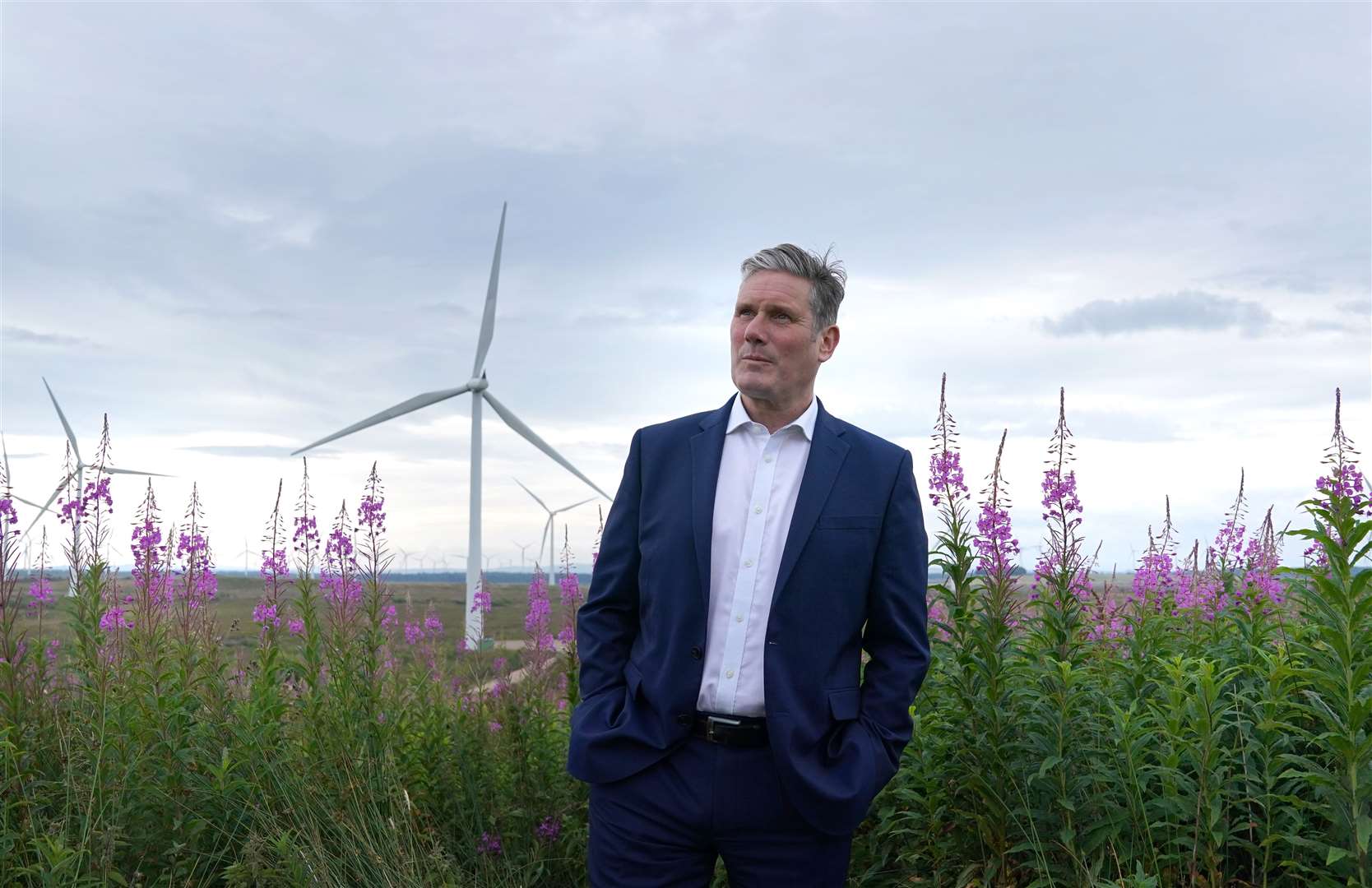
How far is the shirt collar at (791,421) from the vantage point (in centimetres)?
433

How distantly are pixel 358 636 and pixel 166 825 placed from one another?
153 centimetres

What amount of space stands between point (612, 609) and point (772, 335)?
4.31 ft

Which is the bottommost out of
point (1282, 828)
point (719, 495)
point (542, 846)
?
point (542, 846)

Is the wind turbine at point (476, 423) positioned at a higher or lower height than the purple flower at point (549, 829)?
higher

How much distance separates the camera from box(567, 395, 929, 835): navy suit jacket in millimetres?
3961

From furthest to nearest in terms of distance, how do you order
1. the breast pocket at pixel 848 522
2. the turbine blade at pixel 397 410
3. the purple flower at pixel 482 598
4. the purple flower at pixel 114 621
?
the turbine blade at pixel 397 410, the purple flower at pixel 482 598, the purple flower at pixel 114 621, the breast pocket at pixel 848 522

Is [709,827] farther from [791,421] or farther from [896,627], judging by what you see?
[791,421]

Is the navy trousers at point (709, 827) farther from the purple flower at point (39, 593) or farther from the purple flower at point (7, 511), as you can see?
the purple flower at point (39, 593)

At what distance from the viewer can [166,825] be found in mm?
6273

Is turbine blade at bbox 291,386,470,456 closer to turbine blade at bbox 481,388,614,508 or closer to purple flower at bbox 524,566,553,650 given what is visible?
turbine blade at bbox 481,388,614,508

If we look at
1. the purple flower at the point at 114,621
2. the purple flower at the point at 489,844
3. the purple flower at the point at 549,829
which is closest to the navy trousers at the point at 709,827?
the purple flower at the point at 549,829

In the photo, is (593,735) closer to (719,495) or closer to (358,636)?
(719,495)

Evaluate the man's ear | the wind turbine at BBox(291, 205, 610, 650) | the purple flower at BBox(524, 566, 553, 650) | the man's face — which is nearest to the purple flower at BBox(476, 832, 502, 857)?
the purple flower at BBox(524, 566, 553, 650)

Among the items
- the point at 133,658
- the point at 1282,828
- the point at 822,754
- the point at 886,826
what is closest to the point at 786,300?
the point at 822,754
